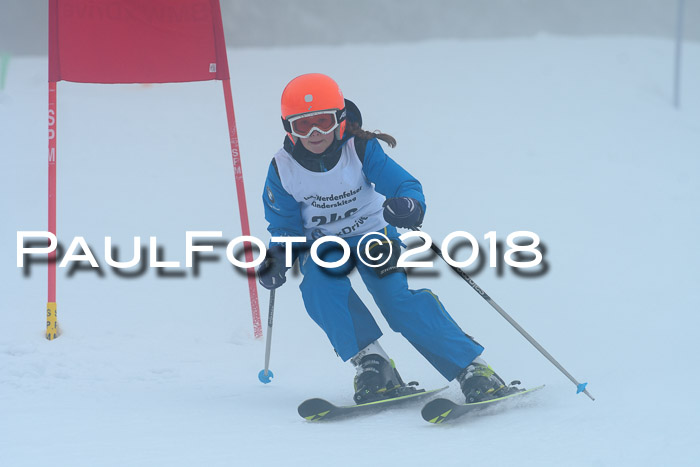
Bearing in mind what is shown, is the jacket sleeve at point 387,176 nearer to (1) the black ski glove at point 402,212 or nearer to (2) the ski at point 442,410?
(1) the black ski glove at point 402,212

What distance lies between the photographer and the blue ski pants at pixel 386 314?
327 centimetres

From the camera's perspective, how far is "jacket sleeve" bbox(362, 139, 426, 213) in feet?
11.1

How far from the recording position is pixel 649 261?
6.14 metres

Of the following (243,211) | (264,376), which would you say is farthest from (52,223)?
Result: (264,376)

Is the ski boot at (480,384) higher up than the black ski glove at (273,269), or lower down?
lower down

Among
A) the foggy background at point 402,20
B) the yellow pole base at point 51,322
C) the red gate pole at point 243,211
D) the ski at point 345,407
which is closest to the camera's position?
the ski at point 345,407

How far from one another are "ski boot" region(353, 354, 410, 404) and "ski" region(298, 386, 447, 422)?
37 millimetres

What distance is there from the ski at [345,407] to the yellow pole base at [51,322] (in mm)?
1883

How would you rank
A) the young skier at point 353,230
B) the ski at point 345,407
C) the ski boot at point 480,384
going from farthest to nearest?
1. the young skier at point 353,230
2. the ski boot at point 480,384
3. the ski at point 345,407

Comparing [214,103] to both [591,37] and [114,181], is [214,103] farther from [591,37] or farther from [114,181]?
Answer: [591,37]

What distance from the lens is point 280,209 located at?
360cm

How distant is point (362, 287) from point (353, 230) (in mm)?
2022

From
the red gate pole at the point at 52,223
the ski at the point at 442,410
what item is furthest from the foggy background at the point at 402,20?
the ski at the point at 442,410

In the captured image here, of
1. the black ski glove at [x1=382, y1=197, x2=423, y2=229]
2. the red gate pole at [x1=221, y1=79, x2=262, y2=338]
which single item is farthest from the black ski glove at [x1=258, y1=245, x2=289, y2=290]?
the red gate pole at [x1=221, y1=79, x2=262, y2=338]
